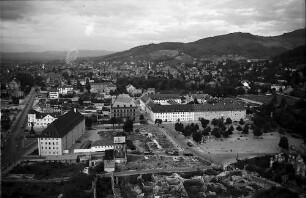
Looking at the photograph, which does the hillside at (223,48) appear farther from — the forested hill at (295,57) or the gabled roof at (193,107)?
the gabled roof at (193,107)

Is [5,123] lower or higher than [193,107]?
lower

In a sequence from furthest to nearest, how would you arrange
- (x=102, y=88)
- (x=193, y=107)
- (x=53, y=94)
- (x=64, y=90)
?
(x=102, y=88)
(x=64, y=90)
(x=53, y=94)
(x=193, y=107)

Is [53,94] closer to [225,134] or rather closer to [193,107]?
[193,107]

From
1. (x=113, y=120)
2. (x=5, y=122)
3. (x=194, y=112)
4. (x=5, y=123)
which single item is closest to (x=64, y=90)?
(x=113, y=120)

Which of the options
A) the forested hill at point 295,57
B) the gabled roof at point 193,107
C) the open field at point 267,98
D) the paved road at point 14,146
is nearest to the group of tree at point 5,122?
the paved road at point 14,146

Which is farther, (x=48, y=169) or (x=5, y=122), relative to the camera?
(x=5, y=122)

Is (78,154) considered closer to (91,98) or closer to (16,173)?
(16,173)

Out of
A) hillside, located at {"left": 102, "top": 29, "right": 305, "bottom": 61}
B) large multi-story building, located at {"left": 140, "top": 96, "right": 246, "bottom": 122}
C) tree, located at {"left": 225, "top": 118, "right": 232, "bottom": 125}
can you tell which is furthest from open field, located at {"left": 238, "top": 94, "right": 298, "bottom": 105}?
hillside, located at {"left": 102, "top": 29, "right": 305, "bottom": 61}

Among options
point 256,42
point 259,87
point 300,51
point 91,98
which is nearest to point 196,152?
point 91,98
